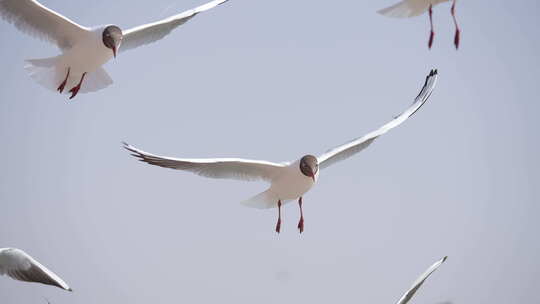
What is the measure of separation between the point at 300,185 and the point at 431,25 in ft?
7.15

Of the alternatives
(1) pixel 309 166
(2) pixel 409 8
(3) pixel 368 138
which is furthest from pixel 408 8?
(1) pixel 309 166

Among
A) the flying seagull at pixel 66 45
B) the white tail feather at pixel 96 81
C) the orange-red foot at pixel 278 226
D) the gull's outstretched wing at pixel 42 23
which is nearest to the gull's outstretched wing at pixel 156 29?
the flying seagull at pixel 66 45

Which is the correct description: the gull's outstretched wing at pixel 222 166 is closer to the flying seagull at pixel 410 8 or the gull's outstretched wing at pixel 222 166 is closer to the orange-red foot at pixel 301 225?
the orange-red foot at pixel 301 225

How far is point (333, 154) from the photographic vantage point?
12.0m

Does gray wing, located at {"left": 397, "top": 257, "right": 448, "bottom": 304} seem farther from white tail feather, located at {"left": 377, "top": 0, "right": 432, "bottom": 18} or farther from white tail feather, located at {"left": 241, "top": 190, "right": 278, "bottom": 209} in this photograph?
white tail feather, located at {"left": 377, "top": 0, "right": 432, "bottom": 18}

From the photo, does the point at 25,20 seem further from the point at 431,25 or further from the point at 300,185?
the point at 431,25

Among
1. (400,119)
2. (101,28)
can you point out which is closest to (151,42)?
(101,28)

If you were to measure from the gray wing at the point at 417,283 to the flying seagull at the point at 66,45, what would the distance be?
3.78 m

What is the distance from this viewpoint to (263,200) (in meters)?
11.7

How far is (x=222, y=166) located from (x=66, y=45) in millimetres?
2166

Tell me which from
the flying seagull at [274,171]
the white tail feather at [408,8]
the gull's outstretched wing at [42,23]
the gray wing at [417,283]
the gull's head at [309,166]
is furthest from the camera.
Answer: the gull's outstretched wing at [42,23]

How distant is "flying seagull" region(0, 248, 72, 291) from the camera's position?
32.7 ft

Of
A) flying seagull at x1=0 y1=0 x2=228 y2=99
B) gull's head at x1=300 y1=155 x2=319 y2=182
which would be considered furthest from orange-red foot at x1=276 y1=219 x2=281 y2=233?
flying seagull at x1=0 y1=0 x2=228 y2=99

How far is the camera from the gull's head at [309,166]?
444 inches
